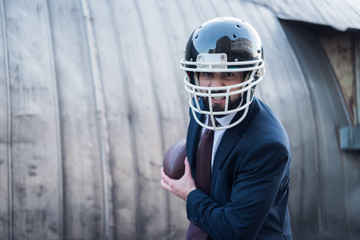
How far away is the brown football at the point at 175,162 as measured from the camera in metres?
2.08

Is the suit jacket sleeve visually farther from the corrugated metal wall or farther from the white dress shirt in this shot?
the corrugated metal wall

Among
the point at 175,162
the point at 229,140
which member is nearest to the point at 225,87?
the point at 229,140

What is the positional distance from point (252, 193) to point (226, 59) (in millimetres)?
556

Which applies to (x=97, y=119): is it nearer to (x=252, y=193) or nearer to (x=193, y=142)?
(x=193, y=142)

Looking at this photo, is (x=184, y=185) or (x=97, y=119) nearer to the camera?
(x=184, y=185)

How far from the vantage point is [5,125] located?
2.49 metres

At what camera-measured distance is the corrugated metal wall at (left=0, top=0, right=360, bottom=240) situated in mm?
2518

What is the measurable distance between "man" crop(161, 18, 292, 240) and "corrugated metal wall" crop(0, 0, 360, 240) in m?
0.98

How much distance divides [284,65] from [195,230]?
231cm

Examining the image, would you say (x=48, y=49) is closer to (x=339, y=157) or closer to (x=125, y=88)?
(x=125, y=88)

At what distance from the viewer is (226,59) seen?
65.5 inches

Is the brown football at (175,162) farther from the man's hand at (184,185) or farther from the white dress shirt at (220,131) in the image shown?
the white dress shirt at (220,131)

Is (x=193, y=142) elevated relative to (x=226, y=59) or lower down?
lower down

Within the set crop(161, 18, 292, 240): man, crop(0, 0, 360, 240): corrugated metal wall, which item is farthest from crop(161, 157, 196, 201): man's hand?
crop(0, 0, 360, 240): corrugated metal wall
